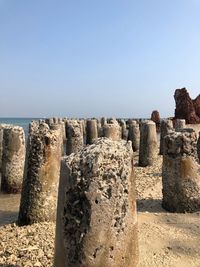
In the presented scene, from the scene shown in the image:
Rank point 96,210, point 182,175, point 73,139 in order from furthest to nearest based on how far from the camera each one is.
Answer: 1. point 73,139
2. point 182,175
3. point 96,210

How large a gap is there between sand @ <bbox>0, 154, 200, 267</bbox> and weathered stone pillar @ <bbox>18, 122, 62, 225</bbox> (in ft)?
0.86

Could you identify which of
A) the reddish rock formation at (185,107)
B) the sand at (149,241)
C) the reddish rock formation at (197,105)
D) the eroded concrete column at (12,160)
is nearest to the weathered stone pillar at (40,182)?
the sand at (149,241)

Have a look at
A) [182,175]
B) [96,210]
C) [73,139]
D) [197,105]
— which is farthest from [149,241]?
[197,105]

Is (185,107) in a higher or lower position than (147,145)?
higher

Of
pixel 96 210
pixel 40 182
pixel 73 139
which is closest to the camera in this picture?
pixel 96 210

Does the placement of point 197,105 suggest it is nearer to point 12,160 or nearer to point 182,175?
point 12,160

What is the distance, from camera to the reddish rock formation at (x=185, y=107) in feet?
127

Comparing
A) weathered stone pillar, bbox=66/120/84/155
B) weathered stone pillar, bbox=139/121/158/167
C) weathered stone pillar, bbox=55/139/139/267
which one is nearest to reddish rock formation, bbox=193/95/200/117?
weathered stone pillar, bbox=66/120/84/155

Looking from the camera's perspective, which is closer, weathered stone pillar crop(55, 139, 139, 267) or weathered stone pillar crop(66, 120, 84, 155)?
weathered stone pillar crop(55, 139, 139, 267)

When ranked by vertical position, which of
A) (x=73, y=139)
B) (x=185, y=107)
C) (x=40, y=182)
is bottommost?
(x=40, y=182)

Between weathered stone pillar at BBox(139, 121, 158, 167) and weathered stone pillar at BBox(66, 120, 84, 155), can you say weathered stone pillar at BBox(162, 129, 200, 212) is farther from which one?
weathered stone pillar at BBox(66, 120, 84, 155)

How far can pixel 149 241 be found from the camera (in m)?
5.92

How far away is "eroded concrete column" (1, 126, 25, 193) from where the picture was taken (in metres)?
11.4

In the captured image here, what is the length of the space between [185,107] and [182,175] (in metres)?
31.6
